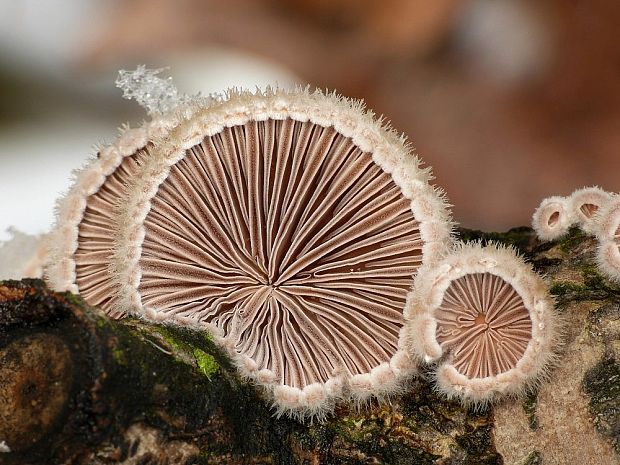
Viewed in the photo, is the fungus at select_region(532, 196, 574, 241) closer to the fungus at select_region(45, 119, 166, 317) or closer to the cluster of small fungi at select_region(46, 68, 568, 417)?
the cluster of small fungi at select_region(46, 68, 568, 417)

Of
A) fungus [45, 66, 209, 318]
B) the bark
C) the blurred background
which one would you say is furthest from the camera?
the blurred background

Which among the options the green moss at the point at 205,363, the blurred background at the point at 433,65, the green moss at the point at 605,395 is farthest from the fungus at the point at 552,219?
the blurred background at the point at 433,65

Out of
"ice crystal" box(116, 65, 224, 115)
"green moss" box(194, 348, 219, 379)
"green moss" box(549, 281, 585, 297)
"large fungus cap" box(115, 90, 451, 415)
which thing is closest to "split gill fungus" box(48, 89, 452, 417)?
"large fungus cap" box(115, 90, 451, 415)

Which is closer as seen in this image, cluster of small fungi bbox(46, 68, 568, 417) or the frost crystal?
cluster of small fungi bbox(46, 68, 568, 417)

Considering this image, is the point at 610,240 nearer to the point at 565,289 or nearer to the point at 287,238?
the point at 565,289

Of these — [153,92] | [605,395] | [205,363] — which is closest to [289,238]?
[205,363]

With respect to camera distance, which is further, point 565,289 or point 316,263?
point 316,263

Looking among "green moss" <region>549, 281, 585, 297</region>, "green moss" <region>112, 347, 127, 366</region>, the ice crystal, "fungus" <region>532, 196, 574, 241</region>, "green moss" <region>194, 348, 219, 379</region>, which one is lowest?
"green moss" <region>112, 347, 127, 366</region>
